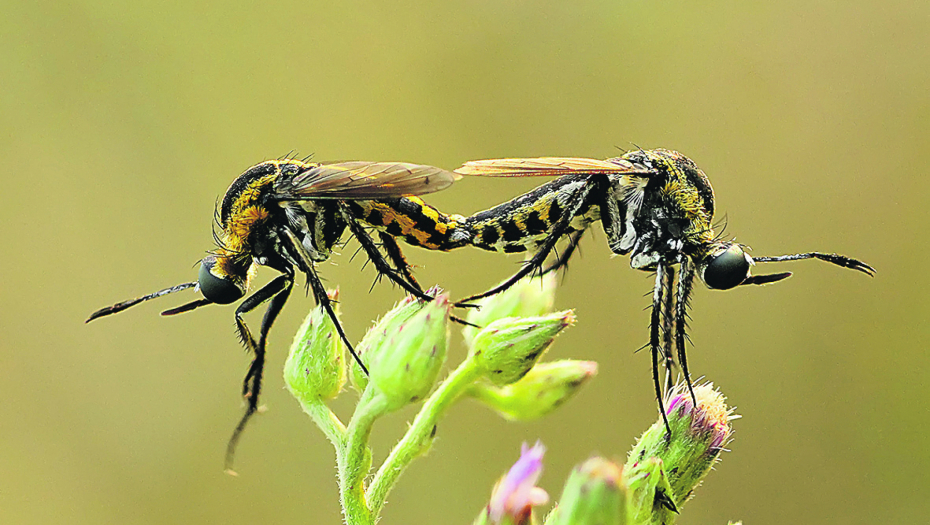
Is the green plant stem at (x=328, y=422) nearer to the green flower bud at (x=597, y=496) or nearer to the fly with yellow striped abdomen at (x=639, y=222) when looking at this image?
the fly with yellow striped abdomen at (x=639, y=222)

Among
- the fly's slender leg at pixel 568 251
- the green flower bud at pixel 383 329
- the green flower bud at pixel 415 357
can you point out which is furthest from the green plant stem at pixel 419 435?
the fly's slender leg at pixel 568 251

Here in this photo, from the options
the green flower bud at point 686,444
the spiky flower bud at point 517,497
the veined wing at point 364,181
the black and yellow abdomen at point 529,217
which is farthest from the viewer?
the black and yellow abdomen at point 529,217

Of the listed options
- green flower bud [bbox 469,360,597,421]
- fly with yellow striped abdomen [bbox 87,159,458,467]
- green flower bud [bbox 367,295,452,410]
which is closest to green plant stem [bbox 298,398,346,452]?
green flower bud [bbox 367,295,452,410]

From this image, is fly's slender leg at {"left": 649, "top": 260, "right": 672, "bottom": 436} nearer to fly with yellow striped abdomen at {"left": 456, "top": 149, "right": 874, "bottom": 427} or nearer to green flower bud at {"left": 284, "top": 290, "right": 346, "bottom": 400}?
fly with yellow striped abdomen at {"left": 456, "top": 149, "right": 874, "bottom": 427}

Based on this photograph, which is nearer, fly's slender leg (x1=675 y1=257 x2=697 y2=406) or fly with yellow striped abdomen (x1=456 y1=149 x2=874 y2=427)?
fly's slender leg (x1=675 y1=257 x2=697 y2=406)

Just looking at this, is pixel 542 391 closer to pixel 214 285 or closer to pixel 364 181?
pixel 364 181

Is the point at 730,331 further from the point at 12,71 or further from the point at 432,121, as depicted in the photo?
the point at 12,71

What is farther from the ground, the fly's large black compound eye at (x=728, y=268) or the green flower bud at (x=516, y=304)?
the green flower bud at (x=516, y=304)
